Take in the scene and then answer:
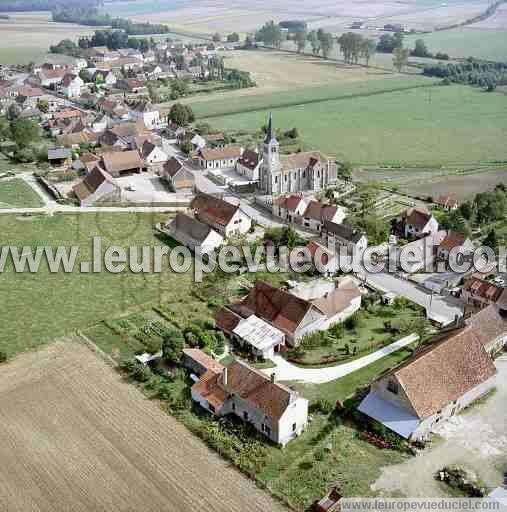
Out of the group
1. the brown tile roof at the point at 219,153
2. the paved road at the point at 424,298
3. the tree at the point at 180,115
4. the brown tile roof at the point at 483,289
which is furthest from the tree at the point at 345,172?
the tree at the point at 180,115

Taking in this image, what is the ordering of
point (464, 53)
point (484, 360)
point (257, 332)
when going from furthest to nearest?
point (464, 53) → point (257, 332) → point (484, 360)

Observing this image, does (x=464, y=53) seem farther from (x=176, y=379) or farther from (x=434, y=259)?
(x=176, y=379)

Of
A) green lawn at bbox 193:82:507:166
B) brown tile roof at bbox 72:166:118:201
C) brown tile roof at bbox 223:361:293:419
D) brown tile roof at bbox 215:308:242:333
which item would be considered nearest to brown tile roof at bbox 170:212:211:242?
brown tile roof at bbox 215:308:242:333

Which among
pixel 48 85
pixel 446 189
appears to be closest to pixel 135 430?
pixel 446 189

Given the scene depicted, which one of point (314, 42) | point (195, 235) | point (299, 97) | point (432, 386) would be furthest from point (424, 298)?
point (314, 42)

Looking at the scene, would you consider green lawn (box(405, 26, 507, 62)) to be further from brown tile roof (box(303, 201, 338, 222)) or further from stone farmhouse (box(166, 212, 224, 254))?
stone farmhouse (box(166, 212, 224, 254))

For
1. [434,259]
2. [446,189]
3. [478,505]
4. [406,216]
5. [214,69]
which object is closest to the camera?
[478,505]
